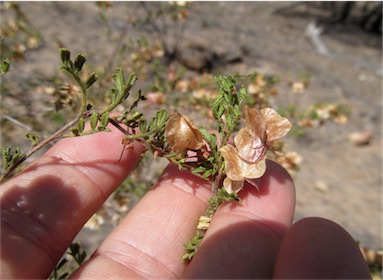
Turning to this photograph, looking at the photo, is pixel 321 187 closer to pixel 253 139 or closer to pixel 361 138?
pixel 361 138

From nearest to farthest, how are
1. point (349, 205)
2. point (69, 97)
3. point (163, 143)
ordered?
1. point (163, 143)
2. point (69, 97)
3. point (349, 205)

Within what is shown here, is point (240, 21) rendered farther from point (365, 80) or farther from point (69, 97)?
point (69, 97)

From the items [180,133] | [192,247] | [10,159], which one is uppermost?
[10,159]

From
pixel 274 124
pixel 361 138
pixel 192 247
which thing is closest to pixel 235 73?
pixel 361 138

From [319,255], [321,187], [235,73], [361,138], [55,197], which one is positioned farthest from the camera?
[235,73]

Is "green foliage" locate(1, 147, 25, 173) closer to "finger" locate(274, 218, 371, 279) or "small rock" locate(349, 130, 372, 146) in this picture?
"finger" locate(274, 218, 371, 279)

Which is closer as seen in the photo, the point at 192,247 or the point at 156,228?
the point at 192,247

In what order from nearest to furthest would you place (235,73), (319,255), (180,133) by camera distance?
(319,255), (180,133), (235,73)

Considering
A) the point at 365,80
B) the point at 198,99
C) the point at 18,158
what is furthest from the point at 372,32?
the point at 18,158
